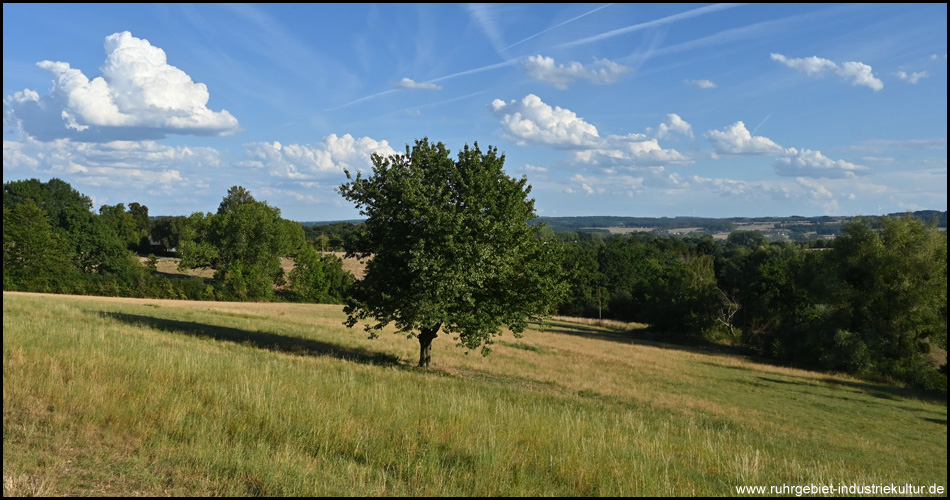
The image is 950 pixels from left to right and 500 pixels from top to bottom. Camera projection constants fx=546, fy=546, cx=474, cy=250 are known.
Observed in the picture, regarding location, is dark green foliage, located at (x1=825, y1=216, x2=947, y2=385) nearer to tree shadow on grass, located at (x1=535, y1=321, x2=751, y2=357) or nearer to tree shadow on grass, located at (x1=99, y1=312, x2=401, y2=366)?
tree shadow on grass, located at (x1=535, y1=321, x2=751, y2=357)

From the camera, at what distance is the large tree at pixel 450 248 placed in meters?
20.1

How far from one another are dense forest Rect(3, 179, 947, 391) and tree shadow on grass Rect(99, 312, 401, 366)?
302cm

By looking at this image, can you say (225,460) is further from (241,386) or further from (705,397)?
(705,397)

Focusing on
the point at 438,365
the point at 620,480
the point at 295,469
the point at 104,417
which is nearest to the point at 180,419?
the point at 104,417

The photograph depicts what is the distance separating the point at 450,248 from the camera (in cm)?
1998

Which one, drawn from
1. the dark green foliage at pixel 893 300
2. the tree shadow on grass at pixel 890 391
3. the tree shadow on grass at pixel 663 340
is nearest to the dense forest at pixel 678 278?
the dark green foliage at pixel 893 300

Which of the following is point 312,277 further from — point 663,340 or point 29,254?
point 663,340

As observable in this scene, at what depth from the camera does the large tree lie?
66.0ft

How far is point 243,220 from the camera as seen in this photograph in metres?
89.6

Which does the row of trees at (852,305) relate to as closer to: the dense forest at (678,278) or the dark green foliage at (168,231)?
the dense forest at (678,278)

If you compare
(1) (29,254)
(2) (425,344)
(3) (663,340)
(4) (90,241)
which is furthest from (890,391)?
(4) (90,241)

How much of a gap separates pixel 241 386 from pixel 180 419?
240 centimetres

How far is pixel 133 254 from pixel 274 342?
78249mm

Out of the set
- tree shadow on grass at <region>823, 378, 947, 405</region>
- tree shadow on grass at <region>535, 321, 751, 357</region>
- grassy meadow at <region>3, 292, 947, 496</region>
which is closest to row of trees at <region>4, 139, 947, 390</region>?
tree shadow on grass at <region>535, 321, 751, 357</region>
